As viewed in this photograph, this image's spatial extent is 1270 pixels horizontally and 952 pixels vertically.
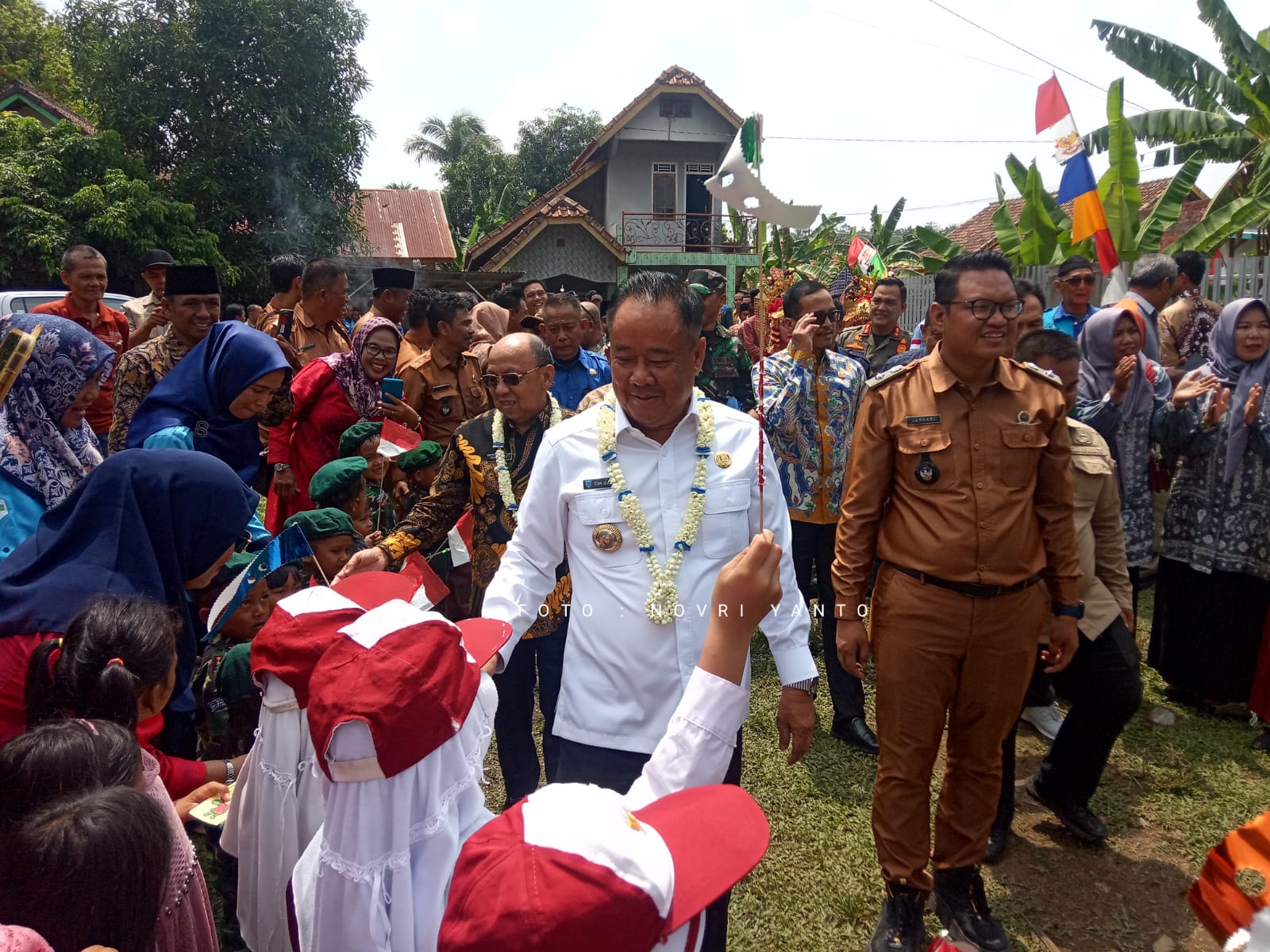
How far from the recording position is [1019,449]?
A: 284 cm

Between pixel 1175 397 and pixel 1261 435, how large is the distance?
1.53ft

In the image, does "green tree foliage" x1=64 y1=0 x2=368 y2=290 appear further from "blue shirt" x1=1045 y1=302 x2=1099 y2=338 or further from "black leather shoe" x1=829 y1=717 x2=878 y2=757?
"black leather shoe" x1=829 y1=717 x2=878 y2=757

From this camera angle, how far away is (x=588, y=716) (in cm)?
238

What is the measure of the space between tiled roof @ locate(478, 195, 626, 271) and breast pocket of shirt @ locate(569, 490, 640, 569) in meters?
20.2

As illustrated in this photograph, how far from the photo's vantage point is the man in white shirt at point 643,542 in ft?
7.62

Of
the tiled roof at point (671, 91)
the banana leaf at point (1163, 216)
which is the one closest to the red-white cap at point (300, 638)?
the banana leaf at point (1163, 216)

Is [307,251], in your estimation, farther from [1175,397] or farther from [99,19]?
[1175,397]

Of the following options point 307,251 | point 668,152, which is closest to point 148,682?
point 307,251

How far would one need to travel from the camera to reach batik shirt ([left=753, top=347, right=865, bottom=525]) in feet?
15.0

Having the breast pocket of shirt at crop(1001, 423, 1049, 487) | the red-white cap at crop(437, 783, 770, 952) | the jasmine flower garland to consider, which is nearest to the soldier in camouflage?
the breast pocket of shirt at crop(1001, 423, 1049, 487)

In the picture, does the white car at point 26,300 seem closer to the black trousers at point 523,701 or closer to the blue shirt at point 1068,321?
the black trousers at point 523,701

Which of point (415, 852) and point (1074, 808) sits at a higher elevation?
point (415, 852)

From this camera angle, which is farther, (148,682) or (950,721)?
(950,721)

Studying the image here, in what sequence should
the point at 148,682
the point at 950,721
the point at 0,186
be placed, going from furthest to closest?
the point at 0,186
the point at 950,721
the point at 148,682
